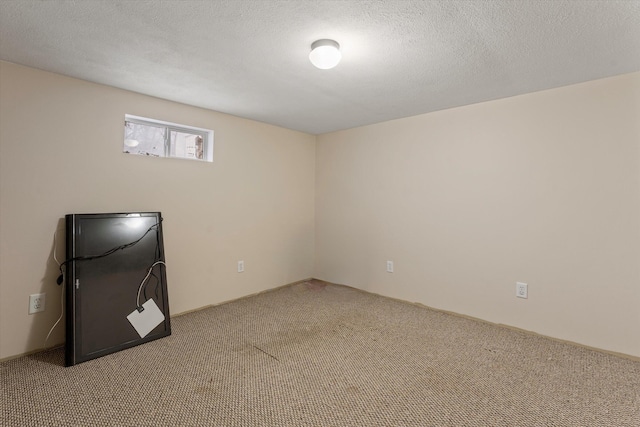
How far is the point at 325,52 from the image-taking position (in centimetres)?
183

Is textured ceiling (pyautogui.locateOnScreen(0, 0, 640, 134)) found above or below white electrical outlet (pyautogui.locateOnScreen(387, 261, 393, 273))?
above

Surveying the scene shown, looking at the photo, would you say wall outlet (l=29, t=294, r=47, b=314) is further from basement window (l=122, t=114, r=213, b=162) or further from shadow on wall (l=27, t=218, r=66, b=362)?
basement window (l=122, t=114, r=213, b=162)

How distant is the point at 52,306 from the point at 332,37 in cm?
270

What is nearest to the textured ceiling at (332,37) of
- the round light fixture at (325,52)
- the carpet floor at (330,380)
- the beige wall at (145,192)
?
the round light fixture at (325,52)

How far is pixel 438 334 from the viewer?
2.66 metres

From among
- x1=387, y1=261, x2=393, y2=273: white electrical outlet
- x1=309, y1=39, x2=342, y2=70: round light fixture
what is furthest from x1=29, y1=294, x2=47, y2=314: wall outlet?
x1=387, y1=261, x2=393, y2=273: white electrical outlet

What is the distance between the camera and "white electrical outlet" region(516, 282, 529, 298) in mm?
2705

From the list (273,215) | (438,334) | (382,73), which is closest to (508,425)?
(438,334)

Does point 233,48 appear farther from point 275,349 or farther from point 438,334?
point 438,334

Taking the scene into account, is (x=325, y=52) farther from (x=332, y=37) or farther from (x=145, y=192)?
(x=145, y=192)

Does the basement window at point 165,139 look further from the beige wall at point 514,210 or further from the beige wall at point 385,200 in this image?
the beige wall at point 514,210

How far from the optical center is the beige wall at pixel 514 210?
230cm

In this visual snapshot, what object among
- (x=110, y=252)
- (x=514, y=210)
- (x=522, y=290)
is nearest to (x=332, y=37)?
(x=514, y=210)

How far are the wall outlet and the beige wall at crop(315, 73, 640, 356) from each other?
296 centimetres
